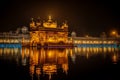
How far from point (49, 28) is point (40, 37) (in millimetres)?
2558

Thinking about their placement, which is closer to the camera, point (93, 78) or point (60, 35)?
point (93, 78)

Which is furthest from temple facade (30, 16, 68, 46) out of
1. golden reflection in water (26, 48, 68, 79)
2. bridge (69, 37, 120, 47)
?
golden reflection in water (26, 48, 68, 79)

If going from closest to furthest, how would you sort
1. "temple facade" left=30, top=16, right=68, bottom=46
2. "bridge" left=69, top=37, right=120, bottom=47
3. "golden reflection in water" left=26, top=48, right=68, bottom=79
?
"golden reflection in water" left=26, top=48, right=68, bottom=79 < "temple facade" left=30, top=16, right=68, bottom=46 < "bridge" left=69, top=37, right=120, bottom=47

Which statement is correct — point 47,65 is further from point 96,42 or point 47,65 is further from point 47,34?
point 96,42

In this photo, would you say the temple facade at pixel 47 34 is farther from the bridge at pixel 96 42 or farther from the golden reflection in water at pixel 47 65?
the golden reflection in water at pixel 47 65

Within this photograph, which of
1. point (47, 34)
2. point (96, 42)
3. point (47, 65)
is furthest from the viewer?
point (96, 42)

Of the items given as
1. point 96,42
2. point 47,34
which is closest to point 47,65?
point 47,34

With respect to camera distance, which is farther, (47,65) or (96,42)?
(96,42)

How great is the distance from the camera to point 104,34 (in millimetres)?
61094

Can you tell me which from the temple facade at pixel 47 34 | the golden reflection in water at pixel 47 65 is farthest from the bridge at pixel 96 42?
the golden reflection in water at pixel 47 65

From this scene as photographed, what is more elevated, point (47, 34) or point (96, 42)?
point (47, 34)

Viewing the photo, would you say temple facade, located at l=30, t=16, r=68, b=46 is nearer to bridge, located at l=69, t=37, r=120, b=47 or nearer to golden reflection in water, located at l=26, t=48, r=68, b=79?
bridge, located at l=69, t=37, r=120, b=47

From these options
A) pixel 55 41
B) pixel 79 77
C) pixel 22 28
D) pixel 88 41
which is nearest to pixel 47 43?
pixel 55 41

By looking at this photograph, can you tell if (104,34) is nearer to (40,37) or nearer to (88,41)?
(88,41)
